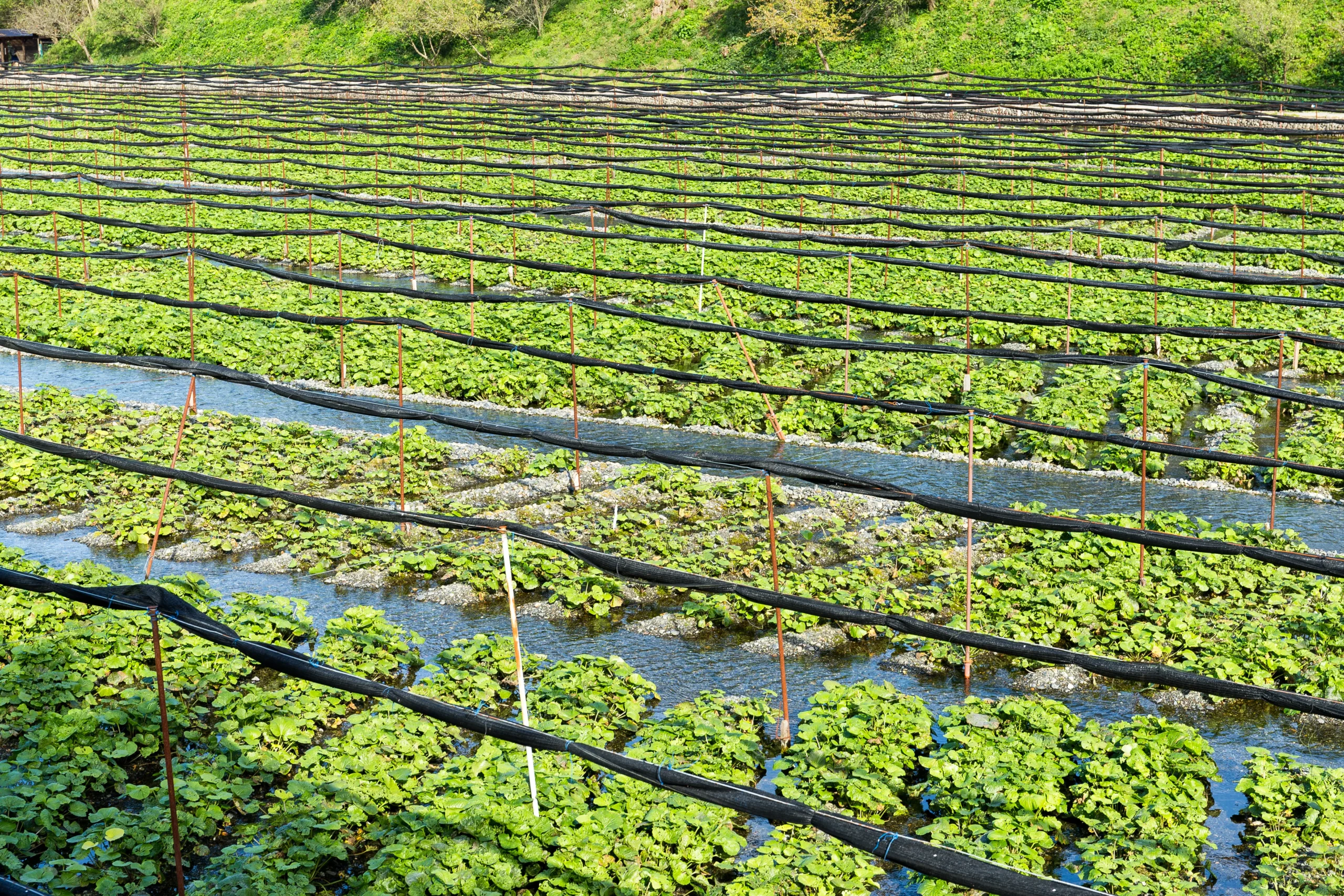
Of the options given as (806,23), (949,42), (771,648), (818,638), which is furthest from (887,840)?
(806,23)

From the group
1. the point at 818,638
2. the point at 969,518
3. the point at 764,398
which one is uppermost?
the point at 969,518

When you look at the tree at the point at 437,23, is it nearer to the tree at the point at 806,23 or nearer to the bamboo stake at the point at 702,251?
the tree at the point at 806,23

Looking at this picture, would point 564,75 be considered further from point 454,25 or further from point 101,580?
point 101,580

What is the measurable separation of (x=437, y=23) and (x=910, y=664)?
191 feet

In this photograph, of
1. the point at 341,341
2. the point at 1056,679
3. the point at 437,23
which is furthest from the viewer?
the point at 437,23

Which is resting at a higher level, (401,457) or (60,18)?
(60,18)

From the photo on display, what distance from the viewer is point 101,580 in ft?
32.9

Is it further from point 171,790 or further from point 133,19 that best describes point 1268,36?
point 133,19

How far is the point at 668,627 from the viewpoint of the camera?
10.5 meters

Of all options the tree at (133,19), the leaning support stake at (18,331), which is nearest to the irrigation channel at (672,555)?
the leaning support stake at (18,331)

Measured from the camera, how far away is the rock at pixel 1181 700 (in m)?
9.35

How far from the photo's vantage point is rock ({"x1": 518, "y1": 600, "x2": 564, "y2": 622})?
10664 mm

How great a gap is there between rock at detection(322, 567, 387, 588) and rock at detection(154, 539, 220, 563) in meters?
1.25

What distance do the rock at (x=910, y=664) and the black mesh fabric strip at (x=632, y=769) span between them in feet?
10.3
